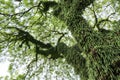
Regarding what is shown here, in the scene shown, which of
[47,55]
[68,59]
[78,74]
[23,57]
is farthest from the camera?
[23,57]

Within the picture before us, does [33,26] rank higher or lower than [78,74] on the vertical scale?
higher

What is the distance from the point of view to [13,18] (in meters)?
8.33

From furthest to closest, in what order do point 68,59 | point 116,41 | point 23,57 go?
point 23,57 < point 68,59 < point 116,41

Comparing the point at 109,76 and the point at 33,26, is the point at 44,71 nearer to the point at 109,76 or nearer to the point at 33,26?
the point at 33,26

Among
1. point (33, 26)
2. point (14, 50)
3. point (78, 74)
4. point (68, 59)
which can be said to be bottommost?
point (78, 74)

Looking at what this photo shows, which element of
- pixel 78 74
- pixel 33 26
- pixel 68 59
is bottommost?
pixel 78 74

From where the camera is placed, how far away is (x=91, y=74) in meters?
2.66

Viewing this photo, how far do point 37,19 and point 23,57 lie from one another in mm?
2213

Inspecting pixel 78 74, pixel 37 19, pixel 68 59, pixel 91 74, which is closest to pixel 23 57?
pixel 37 19

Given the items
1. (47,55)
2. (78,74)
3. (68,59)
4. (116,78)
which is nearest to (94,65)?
(116,78)

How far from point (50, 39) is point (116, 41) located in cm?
814

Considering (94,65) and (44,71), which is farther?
(44,71)

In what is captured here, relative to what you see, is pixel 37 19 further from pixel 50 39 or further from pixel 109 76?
pixel 109 76

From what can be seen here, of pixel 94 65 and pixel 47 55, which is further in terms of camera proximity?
pixel 47 55
